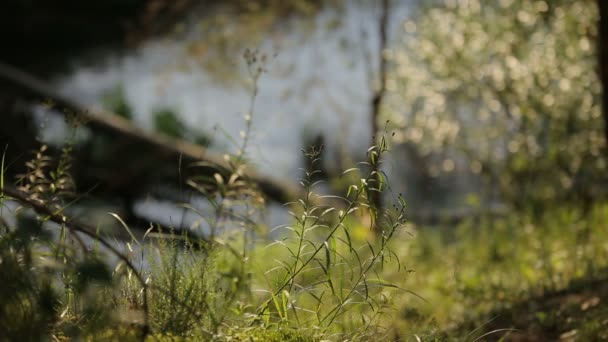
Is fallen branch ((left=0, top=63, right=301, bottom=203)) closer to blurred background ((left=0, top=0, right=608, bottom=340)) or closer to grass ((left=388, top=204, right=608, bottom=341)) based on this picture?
blurred background ((left=0, top=0, right=608, bottom=340))

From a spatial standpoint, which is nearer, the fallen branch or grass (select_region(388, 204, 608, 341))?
grass (select_region(388, 204, 608, 341))

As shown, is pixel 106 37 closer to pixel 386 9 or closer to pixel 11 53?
pixel 11 53

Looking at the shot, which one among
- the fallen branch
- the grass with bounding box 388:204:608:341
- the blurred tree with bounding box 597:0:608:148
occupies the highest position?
the fallen branch

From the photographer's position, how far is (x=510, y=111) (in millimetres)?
6828

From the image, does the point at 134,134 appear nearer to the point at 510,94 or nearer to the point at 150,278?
the point at 510,94

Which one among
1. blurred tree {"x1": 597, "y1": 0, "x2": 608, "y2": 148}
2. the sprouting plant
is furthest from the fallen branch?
blurred tree {"x1": 597, "y1": 0, "x2": 608, "y2": 148}

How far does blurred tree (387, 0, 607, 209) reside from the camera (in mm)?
6207

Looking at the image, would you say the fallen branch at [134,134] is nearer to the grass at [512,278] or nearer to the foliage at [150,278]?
the grass at [512,278]

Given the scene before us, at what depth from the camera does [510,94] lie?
672cm

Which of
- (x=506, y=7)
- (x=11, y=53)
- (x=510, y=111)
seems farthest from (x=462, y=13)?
(x=11, y=53)

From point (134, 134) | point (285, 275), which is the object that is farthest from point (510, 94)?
point (285, 275)

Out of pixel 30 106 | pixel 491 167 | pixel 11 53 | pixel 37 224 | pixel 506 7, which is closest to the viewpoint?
pixel 37 224

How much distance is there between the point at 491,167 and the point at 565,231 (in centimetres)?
192

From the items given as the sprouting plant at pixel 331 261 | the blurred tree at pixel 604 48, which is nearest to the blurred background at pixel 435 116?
the blurred tree at pixel 604 48
